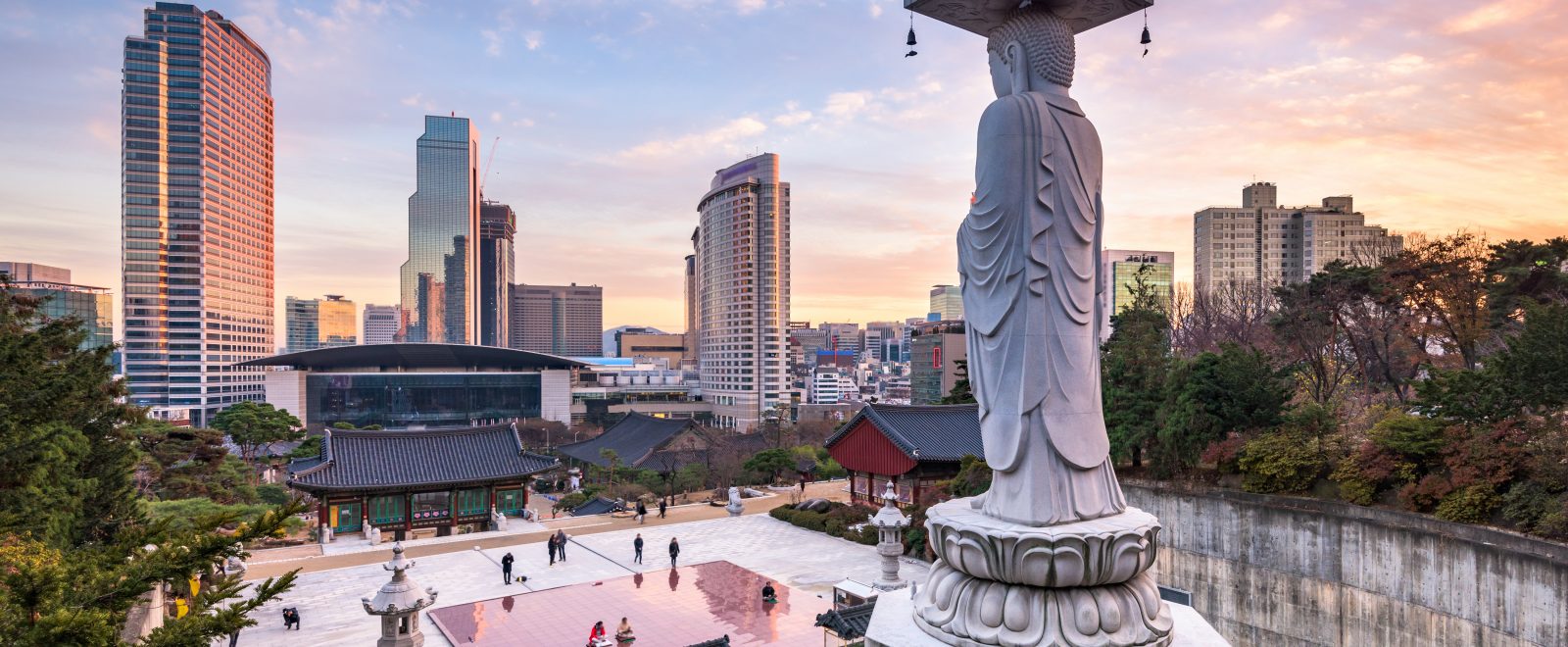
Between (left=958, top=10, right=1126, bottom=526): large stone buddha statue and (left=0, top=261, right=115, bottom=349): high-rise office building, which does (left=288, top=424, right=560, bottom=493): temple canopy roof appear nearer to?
(left=958, top=10, right=1126, bottom=526): large stone buddha statue

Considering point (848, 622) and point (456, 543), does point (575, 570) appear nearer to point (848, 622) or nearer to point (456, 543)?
point (456, 543)

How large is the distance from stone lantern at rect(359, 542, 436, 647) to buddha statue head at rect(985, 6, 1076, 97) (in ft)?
36.9

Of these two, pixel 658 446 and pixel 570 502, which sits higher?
pixel 658 446

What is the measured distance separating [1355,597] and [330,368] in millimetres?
61667

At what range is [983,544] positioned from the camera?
7262 mm

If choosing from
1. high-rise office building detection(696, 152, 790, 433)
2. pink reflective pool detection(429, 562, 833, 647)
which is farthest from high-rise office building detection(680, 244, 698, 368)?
pink reflective pool detection(429, 562, 833, 647)

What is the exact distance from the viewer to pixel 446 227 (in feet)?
461

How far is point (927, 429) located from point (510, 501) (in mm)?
14448

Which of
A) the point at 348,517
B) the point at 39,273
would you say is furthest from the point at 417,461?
the point at 39,273

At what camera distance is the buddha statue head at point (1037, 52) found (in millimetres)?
8281

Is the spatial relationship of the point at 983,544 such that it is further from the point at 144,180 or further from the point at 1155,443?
the point at 144,180

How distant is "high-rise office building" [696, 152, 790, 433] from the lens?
234ft

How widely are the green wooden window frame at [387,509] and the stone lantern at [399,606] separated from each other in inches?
537

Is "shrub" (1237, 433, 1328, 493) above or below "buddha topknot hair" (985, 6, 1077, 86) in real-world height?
below
